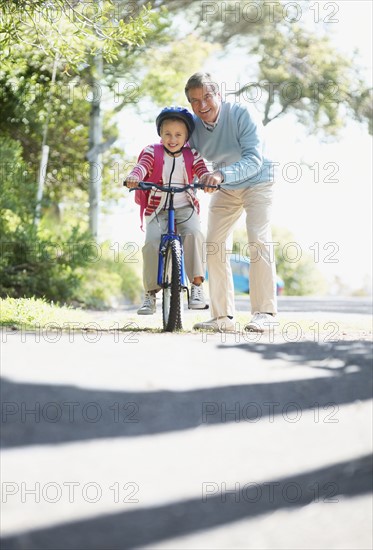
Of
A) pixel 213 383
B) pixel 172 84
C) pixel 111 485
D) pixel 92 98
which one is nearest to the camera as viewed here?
pixel 111 485

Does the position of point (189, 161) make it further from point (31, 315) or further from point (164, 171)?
point (31, 315)

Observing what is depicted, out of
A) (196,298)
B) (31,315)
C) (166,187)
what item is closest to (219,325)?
(196,298)

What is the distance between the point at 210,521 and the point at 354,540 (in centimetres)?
55

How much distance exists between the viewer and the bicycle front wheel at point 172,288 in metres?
3.44

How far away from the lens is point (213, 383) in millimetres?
2463

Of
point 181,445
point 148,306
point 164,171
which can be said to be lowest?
point 181,445

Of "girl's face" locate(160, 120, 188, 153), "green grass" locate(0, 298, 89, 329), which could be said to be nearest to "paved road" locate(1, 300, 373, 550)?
"girl's face" locate(160, 120, 188, 153)

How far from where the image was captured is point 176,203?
→ 3.52m

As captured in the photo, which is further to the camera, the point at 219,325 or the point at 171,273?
the point at 219,325

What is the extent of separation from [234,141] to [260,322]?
0.88m

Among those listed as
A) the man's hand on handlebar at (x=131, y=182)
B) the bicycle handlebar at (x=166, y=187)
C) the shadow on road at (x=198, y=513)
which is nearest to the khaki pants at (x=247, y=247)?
the bicycle handlebar at (x=166, y=187)

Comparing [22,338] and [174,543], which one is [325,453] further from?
[22,338]

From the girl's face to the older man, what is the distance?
0.17 m

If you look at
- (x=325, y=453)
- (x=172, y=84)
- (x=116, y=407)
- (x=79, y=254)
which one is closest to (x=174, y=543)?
(x=116, y=407)
